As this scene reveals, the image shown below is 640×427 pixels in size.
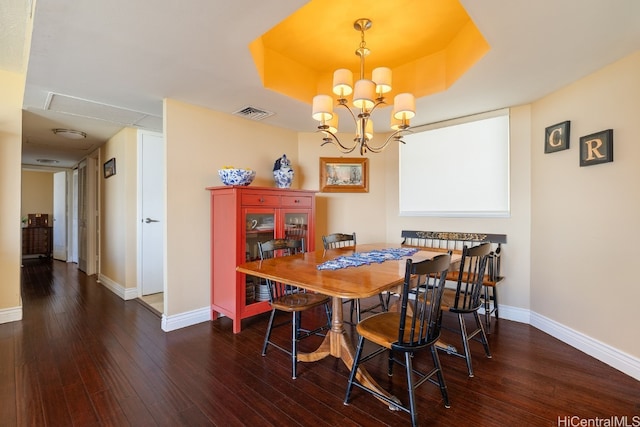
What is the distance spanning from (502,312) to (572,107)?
203 centimetres

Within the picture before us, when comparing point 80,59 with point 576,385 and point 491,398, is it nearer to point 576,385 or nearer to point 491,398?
point 491,398

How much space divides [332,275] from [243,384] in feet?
3.10

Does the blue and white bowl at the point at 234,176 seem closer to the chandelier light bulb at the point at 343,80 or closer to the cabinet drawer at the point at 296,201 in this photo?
the cabinet drawer at the point at 296,201

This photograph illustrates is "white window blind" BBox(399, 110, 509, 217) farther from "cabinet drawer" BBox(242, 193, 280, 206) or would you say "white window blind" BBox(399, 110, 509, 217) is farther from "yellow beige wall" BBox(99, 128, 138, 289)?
"yellow beige wall" BBox(99, 128, 138, 289)

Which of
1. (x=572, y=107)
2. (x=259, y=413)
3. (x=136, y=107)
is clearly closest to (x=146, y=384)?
(x=259, y=413)

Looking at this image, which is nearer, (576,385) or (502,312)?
(576,385)

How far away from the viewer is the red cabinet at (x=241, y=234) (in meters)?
2.78

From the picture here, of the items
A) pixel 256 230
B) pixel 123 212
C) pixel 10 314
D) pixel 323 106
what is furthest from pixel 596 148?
pixel 10 314

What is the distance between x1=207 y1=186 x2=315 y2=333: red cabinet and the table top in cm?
73

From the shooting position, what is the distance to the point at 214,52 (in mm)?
2020

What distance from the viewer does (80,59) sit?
2.05 m

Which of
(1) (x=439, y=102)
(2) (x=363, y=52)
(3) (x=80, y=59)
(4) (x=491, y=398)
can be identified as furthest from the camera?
(1) (x=439, y=102)

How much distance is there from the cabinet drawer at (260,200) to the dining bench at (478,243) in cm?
170

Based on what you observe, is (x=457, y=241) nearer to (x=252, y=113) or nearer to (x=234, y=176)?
(x=234, y=176)
